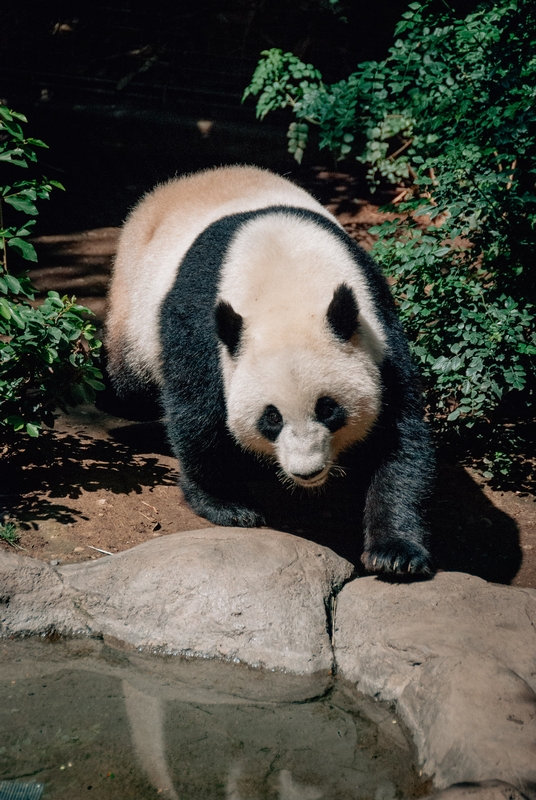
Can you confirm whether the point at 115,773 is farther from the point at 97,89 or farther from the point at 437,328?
the point at 97,89

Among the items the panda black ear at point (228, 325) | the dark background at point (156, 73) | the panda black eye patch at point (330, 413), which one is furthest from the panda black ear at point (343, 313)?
the dark background at point (156, 73)

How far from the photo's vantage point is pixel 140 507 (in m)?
4.16

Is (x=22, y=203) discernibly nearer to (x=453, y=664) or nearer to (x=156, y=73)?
(x=453, y=664)

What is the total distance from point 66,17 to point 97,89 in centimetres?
91

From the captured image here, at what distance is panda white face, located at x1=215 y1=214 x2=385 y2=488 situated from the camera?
3125 mm

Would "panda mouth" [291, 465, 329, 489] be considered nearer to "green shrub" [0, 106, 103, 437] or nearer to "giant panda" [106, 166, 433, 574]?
"giant panda" [106, 166, 433, 574]

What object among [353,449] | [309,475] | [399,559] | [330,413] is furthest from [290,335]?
[399,559]

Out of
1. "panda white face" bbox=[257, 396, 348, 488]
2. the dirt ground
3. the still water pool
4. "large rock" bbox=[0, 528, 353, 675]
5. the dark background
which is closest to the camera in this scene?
the still water pool

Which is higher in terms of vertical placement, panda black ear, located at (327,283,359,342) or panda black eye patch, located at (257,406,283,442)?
panda black ear, located at (327,283,359,342)

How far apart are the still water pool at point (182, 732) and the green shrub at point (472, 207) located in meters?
2.05

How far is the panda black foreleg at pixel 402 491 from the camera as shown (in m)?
3.51

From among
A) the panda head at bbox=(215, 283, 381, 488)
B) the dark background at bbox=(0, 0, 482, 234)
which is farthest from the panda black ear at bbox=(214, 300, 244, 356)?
the dark background at bbox=(0, 0, 482, 234)

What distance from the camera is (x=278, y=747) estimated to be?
2.55 metres

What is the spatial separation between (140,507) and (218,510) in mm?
436
